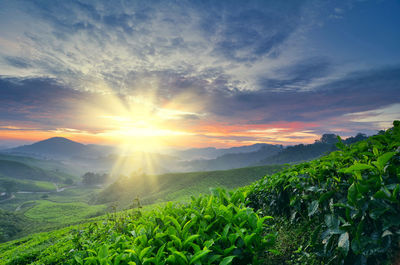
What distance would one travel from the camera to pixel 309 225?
2.78 m

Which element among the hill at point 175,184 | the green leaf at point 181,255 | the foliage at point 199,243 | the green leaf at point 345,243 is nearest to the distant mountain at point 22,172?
the hill at point 175,184

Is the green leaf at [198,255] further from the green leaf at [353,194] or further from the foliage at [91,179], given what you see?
the foliage at [91,179]

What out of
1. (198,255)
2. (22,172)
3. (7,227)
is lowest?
(22,172)

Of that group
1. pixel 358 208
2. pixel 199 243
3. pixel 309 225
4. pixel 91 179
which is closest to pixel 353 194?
pixel 358 208

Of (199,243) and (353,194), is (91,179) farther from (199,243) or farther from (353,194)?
(353,194)

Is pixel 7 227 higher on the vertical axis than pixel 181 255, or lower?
lower

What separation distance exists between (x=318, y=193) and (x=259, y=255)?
1.18 metres

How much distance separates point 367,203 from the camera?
1832 millimetres

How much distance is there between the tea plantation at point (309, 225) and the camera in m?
1.78

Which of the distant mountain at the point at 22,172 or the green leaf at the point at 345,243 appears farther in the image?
the distant mountain at the point at 22,172

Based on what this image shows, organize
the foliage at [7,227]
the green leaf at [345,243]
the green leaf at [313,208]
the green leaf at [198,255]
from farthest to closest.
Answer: the foliage at [7,227]
the green leaf at [313,208]
the green leaf at [198,255]
the green leaf at [345,243]

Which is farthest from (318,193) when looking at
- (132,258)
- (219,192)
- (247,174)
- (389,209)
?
(247,174)

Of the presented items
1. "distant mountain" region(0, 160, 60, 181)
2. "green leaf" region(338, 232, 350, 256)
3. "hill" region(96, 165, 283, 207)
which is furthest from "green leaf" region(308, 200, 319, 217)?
"distant mountain" region(0, 160, 60, 181)

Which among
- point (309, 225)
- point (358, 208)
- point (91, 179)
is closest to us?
point (358, 208)
